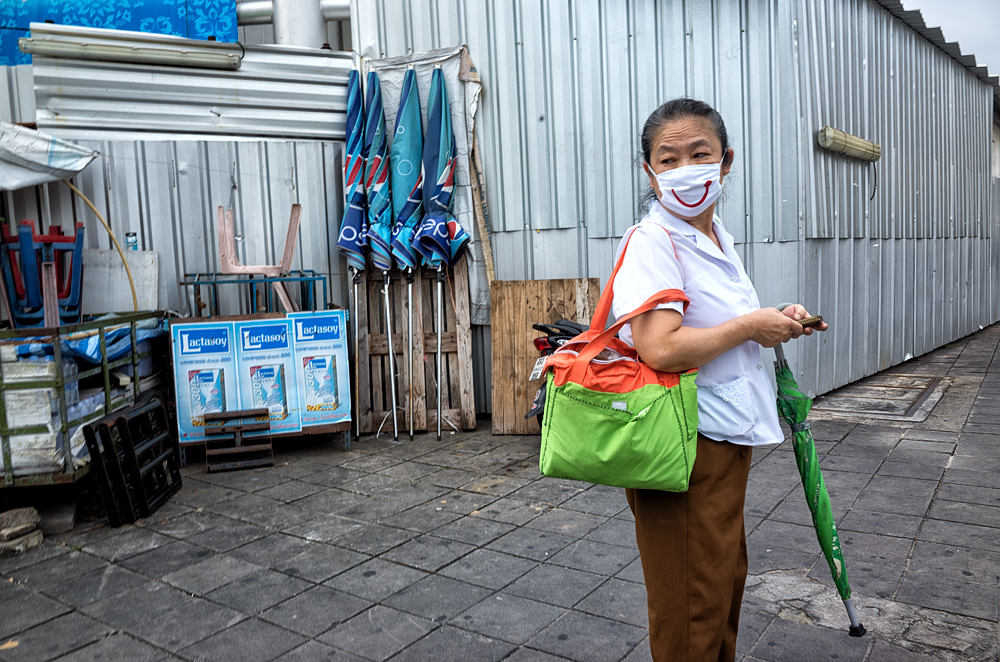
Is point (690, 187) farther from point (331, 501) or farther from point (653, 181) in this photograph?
point (331, 501)

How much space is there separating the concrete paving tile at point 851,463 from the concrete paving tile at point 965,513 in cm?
75

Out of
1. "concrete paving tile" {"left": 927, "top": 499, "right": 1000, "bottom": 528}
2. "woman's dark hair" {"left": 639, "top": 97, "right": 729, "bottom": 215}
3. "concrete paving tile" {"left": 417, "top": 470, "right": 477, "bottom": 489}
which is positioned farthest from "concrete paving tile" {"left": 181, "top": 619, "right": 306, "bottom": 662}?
"concrete paving tile" {"left": 927, "top": 499, "right": 1000, "bottom": 528}

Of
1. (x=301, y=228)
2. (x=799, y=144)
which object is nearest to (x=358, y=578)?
(x=301, y=228)

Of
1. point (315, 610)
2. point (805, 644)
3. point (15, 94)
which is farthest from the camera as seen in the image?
point (15, 94)

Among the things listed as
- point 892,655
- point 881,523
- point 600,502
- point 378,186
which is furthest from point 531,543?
point 378,186

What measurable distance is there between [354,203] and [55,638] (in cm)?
458

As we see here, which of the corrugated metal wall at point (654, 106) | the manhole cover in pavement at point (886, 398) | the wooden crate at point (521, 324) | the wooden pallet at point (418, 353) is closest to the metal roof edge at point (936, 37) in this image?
the corrugated metal wall at point (654, 106)

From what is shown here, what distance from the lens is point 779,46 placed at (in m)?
6.71

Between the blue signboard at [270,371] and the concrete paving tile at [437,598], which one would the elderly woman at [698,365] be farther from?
the blue signboard at [270,371]

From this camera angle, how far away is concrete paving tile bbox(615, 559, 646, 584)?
12.2 feet

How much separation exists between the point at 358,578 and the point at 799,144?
17.9ft

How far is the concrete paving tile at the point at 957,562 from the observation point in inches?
141

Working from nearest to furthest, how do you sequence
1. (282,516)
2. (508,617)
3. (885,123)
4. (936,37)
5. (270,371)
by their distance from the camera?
(508,617) → (282,516) → (270,371) → (885,123) → (936,37)

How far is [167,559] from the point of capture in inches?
166
